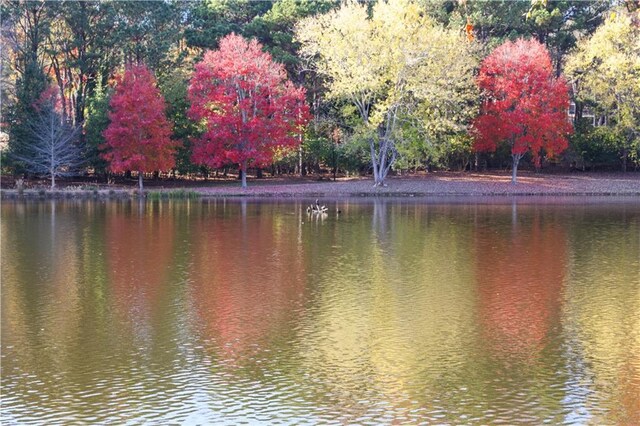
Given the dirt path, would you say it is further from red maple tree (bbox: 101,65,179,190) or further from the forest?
red maple tree (bbox: 101,65,179,190)

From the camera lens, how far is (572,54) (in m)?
66.9

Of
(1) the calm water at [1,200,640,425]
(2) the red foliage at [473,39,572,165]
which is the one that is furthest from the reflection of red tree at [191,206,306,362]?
(2) the red foliage at [473,39,572,165]

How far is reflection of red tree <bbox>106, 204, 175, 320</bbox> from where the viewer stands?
71.4 feet

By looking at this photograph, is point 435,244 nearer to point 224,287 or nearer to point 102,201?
point 224,287

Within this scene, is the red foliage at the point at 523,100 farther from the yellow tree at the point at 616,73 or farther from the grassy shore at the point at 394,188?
the yellow tree at the point at 616,73

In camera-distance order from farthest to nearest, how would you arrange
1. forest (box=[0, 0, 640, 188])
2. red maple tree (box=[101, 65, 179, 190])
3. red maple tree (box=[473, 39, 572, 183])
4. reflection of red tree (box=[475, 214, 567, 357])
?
red maple tree (box=[473, 39, 572, 183]) → forest (box=[0, 0, 640, 188]) → red maple tree (box=[101, 65, 179, 190]) → reflection of red tree (box=[475, 214, 567, 357])

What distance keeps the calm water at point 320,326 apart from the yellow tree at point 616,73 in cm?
2989

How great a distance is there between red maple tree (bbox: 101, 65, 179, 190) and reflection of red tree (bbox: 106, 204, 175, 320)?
1265cm

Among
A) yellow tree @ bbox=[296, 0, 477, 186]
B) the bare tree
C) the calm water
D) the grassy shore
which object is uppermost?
yellow tree @ bbox=[296, 0, 477, 186]

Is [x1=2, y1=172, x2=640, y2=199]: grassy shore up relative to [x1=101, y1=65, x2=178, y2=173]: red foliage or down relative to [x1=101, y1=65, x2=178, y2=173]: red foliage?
down

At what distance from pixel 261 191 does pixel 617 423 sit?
1749 inches

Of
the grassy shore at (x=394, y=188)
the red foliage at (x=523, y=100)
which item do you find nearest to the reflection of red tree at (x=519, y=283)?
the grassy shore at (x=394, y=188)

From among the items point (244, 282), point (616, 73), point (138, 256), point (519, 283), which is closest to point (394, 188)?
point (616, 73)

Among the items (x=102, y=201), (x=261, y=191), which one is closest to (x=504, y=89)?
(x=261, y=191)
